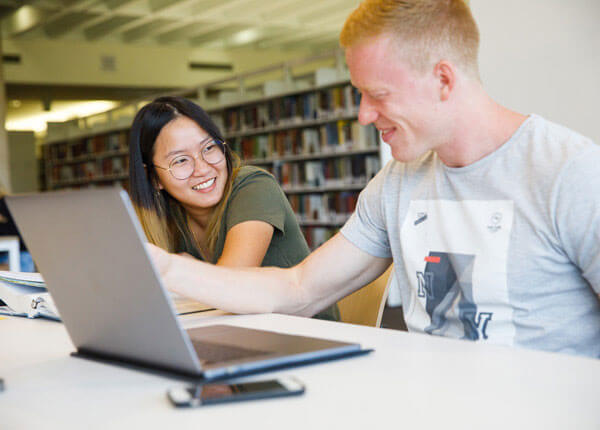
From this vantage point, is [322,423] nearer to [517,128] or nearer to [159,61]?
[517,128]

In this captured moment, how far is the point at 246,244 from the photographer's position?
1586 mm

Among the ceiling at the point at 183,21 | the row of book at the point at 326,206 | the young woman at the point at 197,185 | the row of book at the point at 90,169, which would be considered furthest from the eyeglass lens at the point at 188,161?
the row of book at the point at 90,169

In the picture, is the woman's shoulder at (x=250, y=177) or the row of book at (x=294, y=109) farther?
the row of book at (x=294, y=109)

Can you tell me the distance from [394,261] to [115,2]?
25.6ft

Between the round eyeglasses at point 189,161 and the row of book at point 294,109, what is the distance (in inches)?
149

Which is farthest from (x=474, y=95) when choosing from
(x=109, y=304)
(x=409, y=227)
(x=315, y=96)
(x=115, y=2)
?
(x=115, y=2)

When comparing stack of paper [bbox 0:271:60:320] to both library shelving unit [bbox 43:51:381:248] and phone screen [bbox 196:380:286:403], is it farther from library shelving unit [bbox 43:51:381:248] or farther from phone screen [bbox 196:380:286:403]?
library shelving unit [bbox 43:51:381:248]

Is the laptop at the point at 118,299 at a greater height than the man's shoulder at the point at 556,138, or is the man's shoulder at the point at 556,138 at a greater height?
the man's shoulder at the point at 556,138

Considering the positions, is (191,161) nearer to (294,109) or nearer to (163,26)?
(294,109)

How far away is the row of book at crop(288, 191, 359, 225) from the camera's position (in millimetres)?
5812

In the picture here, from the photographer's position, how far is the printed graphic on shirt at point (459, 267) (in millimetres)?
1060

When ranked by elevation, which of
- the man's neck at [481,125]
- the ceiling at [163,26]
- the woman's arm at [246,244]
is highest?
the ceiling at [163,26]

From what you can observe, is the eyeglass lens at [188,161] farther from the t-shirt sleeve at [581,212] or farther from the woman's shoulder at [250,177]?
the t-shirt sleeve at [581,212]

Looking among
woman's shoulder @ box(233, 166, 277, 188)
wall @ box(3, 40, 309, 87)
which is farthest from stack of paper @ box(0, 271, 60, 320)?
wall @ box(3, 40, 309, 87)
